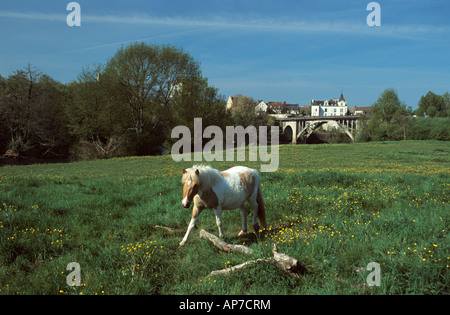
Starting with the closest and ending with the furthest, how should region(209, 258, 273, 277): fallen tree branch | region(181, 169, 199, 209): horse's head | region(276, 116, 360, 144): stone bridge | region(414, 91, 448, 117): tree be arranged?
region(209, 258, 273, 277): fallen tree branch < region(181, 169, 199, 209): horse's head < region(276, 116, 360, 144): stone bridge < region(414, 91, 448, 117): tree

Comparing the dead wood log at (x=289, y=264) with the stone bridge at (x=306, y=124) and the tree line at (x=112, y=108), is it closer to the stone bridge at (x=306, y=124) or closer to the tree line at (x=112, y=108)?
the tree line at (x=112, y=108)

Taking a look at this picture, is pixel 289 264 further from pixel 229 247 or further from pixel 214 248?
pixel 214 248

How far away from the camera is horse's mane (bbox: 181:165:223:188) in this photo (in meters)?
6.11

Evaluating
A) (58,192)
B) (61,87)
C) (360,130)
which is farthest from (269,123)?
(58,192)

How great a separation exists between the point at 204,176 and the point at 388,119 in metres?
86.9

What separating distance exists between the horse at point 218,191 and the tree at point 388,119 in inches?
3047

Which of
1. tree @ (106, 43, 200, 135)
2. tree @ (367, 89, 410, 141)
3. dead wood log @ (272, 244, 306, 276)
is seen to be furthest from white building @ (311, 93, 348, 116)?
dead wood log @ (272, 244, 306, 276)

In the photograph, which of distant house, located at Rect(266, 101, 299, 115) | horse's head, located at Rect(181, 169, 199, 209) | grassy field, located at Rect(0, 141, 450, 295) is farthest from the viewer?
distant house, located at Rect(266, 101, 299, 115)

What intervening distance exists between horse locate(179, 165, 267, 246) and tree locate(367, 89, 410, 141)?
7739 centimetres

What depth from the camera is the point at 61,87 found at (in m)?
54.6

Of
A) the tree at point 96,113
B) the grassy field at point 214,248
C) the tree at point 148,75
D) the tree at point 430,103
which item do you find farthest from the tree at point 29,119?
the tree at point 430,103

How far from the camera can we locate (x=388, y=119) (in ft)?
260

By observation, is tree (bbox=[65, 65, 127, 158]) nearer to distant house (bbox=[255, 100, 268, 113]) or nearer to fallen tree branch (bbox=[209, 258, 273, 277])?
fallen tree branch (bbox=[209, 258, 273, 277])

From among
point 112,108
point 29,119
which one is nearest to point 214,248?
point 112,108
